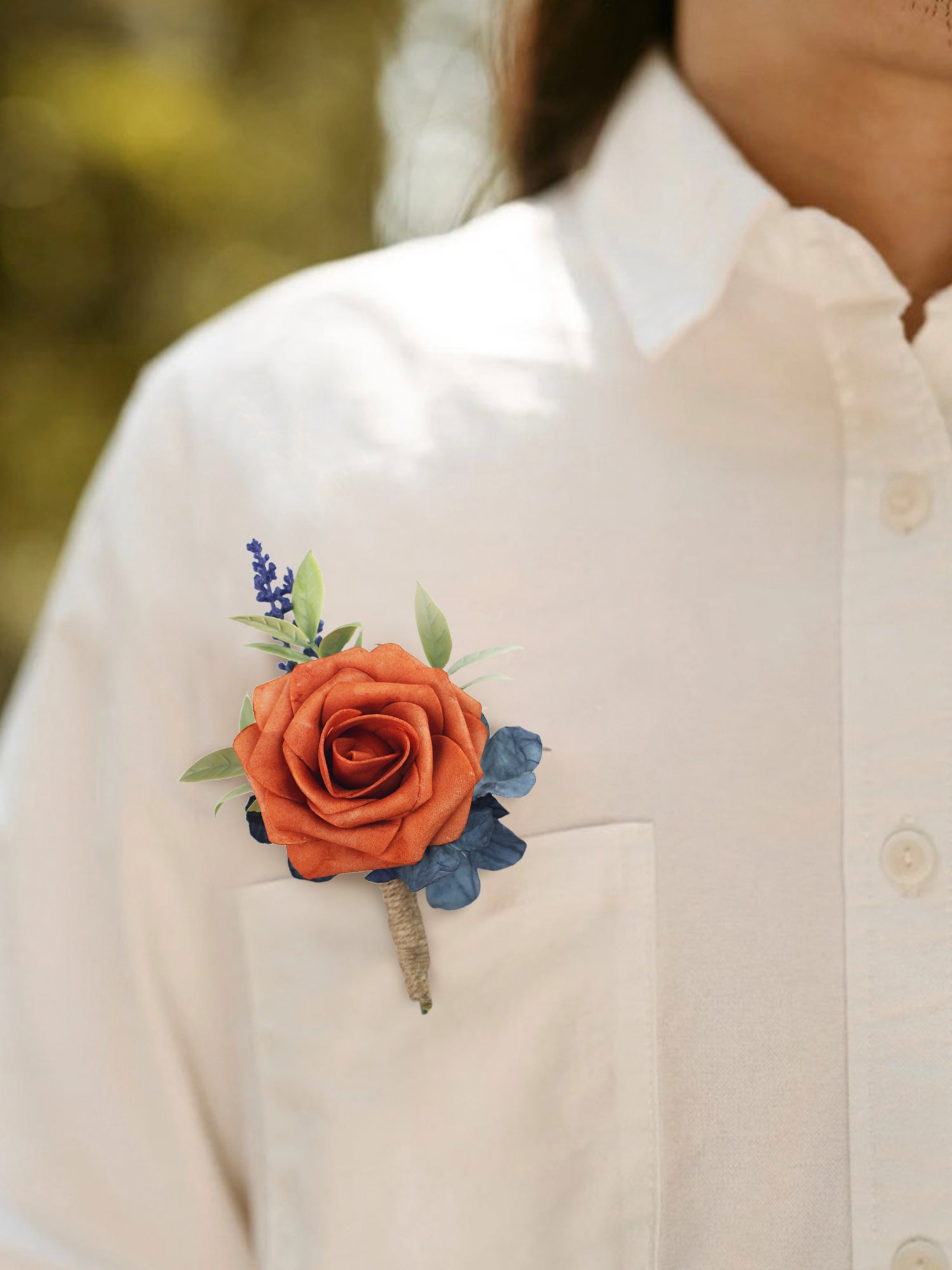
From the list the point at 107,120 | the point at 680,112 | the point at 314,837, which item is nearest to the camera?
the point at 314,837

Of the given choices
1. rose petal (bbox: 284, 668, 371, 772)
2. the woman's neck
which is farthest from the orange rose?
the woman's neck

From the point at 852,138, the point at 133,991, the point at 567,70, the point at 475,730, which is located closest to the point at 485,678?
the point at 475,730

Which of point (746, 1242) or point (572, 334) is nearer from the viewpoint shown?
point (746, 1242)

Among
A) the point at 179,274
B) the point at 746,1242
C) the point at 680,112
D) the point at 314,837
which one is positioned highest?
the point at 179,274

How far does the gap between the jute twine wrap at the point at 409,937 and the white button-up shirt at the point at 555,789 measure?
5 cm

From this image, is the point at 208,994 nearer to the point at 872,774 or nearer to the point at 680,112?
the point at 872,774

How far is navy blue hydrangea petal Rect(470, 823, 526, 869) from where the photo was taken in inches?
30.2

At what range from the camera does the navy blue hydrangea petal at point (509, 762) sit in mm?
748

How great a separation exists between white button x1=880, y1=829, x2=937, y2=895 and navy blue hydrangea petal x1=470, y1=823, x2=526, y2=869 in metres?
0.25

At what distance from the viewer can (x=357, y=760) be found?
676 mm

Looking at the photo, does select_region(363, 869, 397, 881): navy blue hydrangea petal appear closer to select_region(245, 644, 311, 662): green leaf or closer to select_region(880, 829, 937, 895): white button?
select_region(245, 644, 311, 662): green leaf

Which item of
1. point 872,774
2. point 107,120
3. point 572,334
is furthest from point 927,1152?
point 107,120

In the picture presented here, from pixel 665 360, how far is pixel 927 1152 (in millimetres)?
584

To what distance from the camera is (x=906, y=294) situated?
0.92 m
